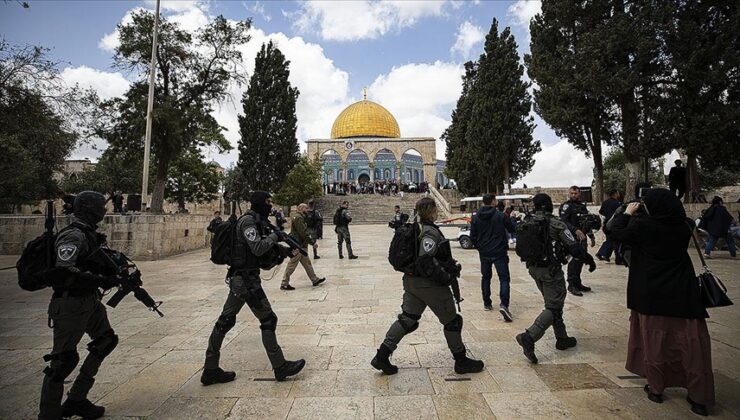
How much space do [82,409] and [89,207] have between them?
1.56m

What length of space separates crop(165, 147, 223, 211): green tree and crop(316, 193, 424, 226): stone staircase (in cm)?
946

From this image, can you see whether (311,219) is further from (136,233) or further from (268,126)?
(268,126)

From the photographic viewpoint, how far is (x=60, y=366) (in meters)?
2.72

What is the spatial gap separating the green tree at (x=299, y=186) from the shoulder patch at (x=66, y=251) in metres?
28.8

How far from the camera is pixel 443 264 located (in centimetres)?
344

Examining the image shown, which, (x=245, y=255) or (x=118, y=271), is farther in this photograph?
(x=245, y=255)

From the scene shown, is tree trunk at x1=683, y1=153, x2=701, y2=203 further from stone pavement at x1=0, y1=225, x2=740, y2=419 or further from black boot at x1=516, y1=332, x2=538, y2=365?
black boot at x1=516, y1=332, x2=538, y2=365

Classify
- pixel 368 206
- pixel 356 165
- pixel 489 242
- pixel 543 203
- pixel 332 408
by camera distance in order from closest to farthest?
pixel 332 408, pixel 543 203, pixel 489 242, pixel 368 206, pixel 356 165

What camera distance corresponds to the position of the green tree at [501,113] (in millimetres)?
24469

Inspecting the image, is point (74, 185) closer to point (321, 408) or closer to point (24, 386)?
point (24, 386)

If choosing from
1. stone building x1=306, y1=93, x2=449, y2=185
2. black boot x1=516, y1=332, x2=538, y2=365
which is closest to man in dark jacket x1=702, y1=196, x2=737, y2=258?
black boot x1=516, y1=332, x2=538, y2=365

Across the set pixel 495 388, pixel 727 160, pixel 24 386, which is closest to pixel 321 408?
pixel 495 388

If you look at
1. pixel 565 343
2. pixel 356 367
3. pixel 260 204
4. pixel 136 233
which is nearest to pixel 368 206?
pixel 136 233

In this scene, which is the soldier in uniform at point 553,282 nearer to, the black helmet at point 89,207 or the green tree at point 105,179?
the black helmet at point 89,207
